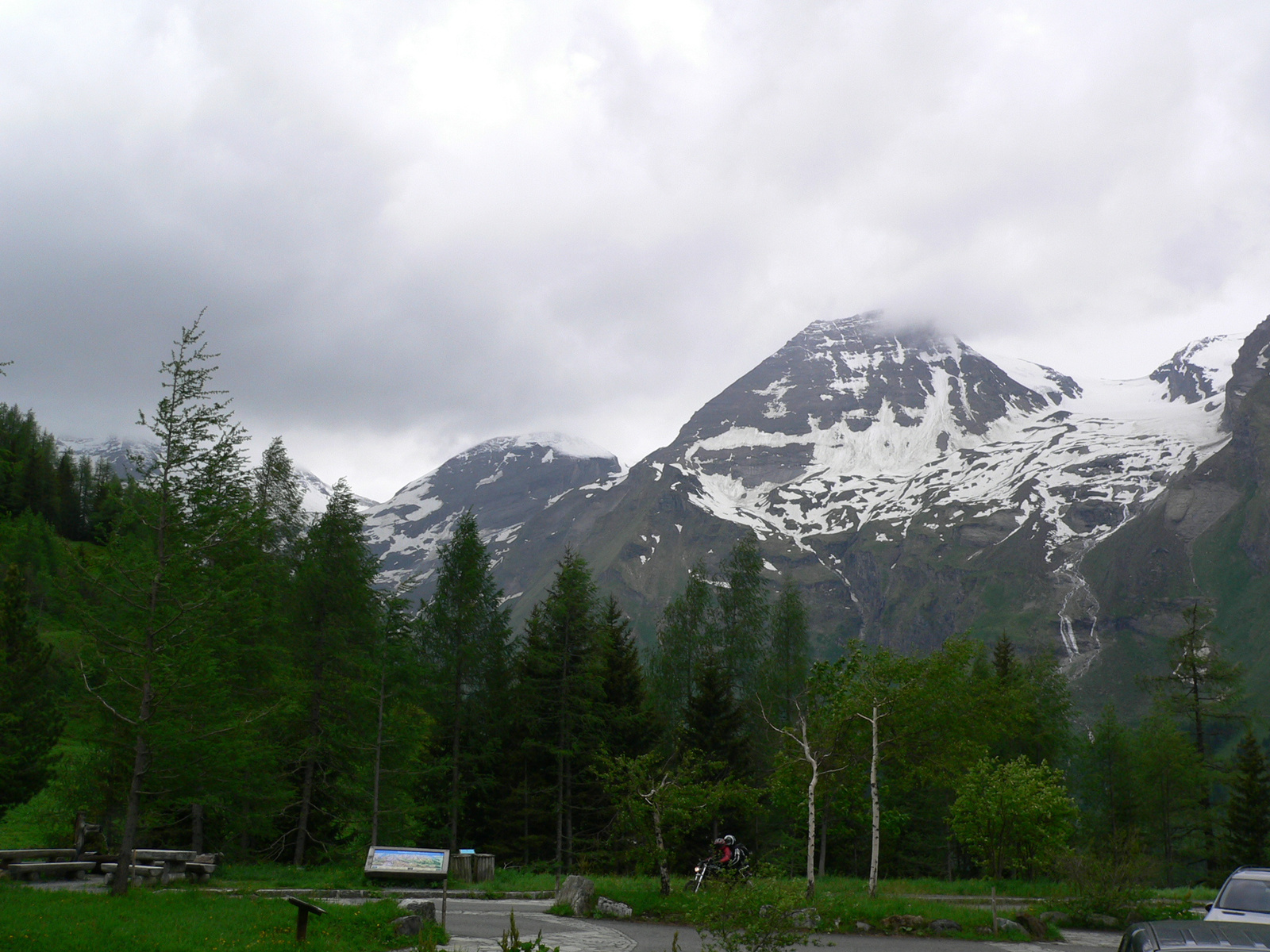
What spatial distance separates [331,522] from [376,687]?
6459 millimetres

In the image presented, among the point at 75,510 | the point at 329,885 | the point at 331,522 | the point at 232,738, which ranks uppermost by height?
the point at 75,510

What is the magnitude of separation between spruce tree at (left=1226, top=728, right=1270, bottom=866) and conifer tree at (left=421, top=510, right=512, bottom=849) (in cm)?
3910

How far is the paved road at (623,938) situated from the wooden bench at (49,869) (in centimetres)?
898

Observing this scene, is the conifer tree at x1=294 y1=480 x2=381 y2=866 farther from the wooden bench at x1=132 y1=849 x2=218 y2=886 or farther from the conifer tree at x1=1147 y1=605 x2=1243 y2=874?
the conifer tree at x1=1147 y1=605 x2=1243 y2=874

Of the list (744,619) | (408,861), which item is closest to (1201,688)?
(744,619)

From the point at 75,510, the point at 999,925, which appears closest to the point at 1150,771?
the point at 999,925

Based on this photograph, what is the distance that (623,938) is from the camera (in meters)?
17.1

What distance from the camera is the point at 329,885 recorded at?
2267cm

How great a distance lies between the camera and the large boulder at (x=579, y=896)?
19.9 m

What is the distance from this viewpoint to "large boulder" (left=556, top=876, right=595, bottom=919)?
19922 millimetres

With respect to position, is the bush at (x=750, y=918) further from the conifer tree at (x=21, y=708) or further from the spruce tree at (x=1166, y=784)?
the spruce tree at (x=1166, y=784)

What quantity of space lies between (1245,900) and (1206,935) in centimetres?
922

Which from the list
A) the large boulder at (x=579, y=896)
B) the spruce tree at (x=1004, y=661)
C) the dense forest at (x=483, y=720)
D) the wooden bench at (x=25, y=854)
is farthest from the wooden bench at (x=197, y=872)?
the spruce tree at (x=1004, y=661)

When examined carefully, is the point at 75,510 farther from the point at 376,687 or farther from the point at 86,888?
the point at 86,888
